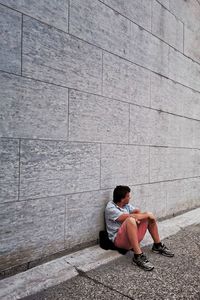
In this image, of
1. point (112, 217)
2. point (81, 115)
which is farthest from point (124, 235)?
point (81, 115)

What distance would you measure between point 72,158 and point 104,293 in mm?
1865

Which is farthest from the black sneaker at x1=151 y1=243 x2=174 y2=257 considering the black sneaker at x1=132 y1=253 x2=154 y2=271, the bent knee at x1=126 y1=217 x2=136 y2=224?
the bent knee at x1=126 y1=217 x2=136 y2=224

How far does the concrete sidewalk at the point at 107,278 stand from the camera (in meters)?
3.51

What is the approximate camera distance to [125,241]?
4.59 metres

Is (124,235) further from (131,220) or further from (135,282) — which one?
(135,282)

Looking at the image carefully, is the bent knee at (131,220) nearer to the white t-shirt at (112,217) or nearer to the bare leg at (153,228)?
the white t-shirt at (112,217)

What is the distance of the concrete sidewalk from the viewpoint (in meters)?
3.51

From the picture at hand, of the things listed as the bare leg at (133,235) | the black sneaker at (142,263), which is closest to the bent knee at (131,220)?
the bare leg at (133,235)

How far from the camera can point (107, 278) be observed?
3.92m

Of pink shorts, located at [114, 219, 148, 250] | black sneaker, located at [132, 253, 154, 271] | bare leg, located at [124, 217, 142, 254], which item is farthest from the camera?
pink shorts, located at [114, 219, 148, 250]

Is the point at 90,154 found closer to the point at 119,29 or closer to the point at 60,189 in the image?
the point at 60,189

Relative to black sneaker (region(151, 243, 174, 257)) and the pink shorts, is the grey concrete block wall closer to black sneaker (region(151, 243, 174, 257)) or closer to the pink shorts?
the pink shorts

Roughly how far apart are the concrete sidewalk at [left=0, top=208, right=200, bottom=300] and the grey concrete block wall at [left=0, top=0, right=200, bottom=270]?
250mm

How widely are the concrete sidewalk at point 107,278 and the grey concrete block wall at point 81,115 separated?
0.25m
